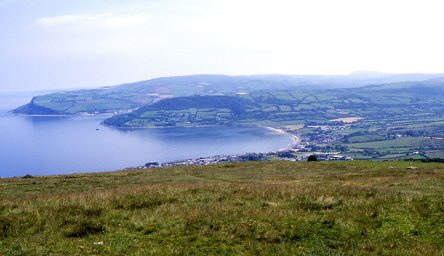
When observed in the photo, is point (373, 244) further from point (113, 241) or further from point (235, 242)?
point (113, 241)

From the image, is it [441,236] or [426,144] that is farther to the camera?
[426,144]

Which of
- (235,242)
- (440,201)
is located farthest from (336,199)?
(235,242)

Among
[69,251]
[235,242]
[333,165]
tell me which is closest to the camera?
[69,251]

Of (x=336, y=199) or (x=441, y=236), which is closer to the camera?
(x=441, y=236)

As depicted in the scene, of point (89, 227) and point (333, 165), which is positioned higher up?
point (89, 227)

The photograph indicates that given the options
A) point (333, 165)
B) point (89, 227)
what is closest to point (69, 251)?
point (89, 227)

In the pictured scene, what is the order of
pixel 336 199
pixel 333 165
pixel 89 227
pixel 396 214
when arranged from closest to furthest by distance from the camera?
pixel 89 227
pixel 396 214
pixel 336 199
pixel 333 165

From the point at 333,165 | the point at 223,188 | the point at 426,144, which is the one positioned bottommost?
the point at 426,144

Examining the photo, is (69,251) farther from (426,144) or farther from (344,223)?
(426,144)

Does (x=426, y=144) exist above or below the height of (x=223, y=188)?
below
